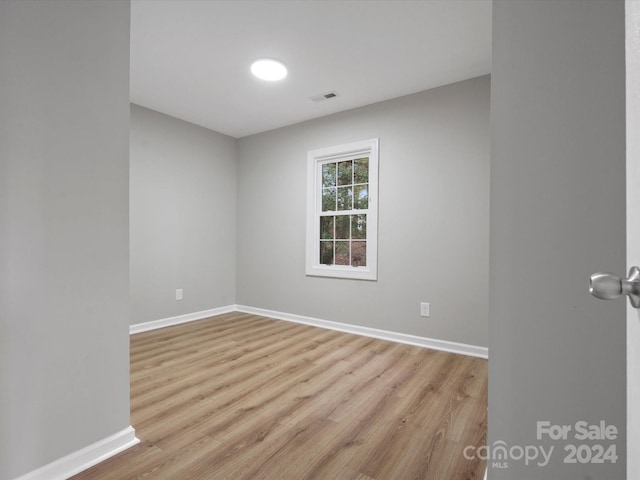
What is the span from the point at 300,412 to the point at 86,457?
1.02 m

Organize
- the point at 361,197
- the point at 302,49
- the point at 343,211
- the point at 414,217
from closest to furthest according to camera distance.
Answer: the point at 302,49
the point at 414,217
the point at 361,197
the point at 343,211

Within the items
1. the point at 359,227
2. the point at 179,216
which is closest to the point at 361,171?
the point at 359,227

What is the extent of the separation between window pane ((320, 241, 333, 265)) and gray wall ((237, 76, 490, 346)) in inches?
9.2

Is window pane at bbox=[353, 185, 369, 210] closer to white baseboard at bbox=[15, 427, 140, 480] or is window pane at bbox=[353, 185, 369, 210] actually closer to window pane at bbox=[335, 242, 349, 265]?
window pane at bbox=[335, 242, 349, 265]

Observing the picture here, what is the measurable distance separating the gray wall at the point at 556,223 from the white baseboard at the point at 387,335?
169 centimetres

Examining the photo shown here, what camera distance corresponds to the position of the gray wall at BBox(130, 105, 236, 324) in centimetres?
353

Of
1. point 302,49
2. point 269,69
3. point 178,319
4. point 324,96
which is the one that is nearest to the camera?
point 302,49

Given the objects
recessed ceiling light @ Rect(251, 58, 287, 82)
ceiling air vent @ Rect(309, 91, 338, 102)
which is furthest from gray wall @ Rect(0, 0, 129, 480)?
ceiling air vent @ Rect(309, 91, 338, 102)

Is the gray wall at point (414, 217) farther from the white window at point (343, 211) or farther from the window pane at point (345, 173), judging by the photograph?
the window pane at point (345, 173)

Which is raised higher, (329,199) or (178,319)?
(329,199)

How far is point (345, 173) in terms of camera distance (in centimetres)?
377

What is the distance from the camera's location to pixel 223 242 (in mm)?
4473

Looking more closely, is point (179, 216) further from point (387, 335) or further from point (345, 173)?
point (387, 335)

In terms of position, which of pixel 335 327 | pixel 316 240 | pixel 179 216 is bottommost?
pixel 335 327
